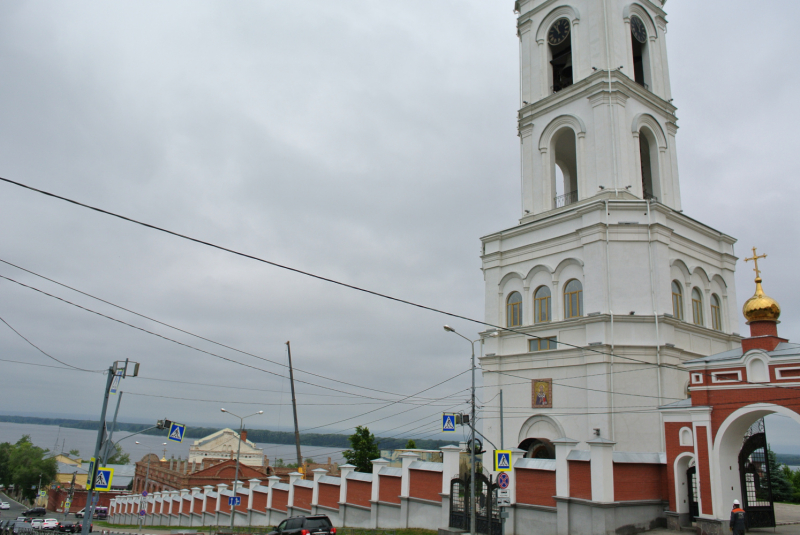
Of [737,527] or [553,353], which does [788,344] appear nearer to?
[737,527]

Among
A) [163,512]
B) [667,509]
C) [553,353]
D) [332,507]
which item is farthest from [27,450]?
[667,509]

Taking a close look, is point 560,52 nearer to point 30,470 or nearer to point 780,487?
point 780,487

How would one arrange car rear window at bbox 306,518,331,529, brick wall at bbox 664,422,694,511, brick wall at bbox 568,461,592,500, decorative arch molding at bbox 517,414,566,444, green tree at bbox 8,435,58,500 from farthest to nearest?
green tree at bbox 8,435,58,500 → decorative arch molding at bbox 517,414,566,444 → car rear window at bbox 306,518,331,529 → brick wall at bbox 664,422,694,511 → brick wall at bbox 568,461,592,500

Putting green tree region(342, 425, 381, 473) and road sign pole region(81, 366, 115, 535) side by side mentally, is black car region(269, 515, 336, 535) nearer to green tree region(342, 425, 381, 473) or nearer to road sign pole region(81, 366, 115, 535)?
road sign pole region(81, 366, 115, 535)

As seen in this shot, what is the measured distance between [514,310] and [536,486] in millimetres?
14097

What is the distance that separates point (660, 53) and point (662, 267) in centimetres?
1603

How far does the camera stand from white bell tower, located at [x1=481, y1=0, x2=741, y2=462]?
27.3 meters

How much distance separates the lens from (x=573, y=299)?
3016 cm

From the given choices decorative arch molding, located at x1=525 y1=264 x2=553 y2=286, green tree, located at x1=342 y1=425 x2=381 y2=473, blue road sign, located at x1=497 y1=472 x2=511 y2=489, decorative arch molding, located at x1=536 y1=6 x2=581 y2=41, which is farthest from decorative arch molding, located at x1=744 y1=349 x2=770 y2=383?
green tree, located at x1=342 y1=425 x2=381 y2=473

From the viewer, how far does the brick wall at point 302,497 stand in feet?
92.0

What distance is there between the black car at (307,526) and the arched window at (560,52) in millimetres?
28635

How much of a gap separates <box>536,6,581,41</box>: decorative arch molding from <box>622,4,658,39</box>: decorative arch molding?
2.74 meters

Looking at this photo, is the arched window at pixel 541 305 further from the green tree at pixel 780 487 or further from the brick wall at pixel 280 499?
the green tree at pixel 780 487

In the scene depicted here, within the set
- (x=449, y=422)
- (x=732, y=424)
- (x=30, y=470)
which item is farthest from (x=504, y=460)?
(x=30, y=470)
